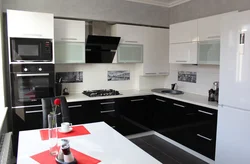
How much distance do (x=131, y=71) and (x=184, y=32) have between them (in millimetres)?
1336

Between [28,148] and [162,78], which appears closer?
[28,148]

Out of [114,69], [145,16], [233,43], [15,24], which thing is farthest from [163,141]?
[15,24]

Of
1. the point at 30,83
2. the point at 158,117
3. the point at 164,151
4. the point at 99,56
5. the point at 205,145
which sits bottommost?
the point at 164,151

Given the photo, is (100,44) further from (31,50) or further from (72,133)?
(72,133)

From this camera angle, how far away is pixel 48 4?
130 inches

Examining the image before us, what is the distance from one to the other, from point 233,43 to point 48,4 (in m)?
2.73

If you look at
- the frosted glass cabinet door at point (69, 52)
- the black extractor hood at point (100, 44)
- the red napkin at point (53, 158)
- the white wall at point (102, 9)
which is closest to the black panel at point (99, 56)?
the black extractor hood at point (100, 44)

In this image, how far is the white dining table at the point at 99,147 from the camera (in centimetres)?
145

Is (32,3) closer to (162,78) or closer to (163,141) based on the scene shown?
(162,78)

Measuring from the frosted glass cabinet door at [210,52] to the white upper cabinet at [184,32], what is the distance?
20 centimetres

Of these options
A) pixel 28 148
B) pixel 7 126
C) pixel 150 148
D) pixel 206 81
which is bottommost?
pixel 150 148

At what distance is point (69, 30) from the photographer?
3.37 metres

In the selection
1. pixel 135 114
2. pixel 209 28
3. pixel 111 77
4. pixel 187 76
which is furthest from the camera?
pixel 111 77

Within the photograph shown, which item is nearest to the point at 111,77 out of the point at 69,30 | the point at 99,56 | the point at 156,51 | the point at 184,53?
Answer: the point at 99,56
